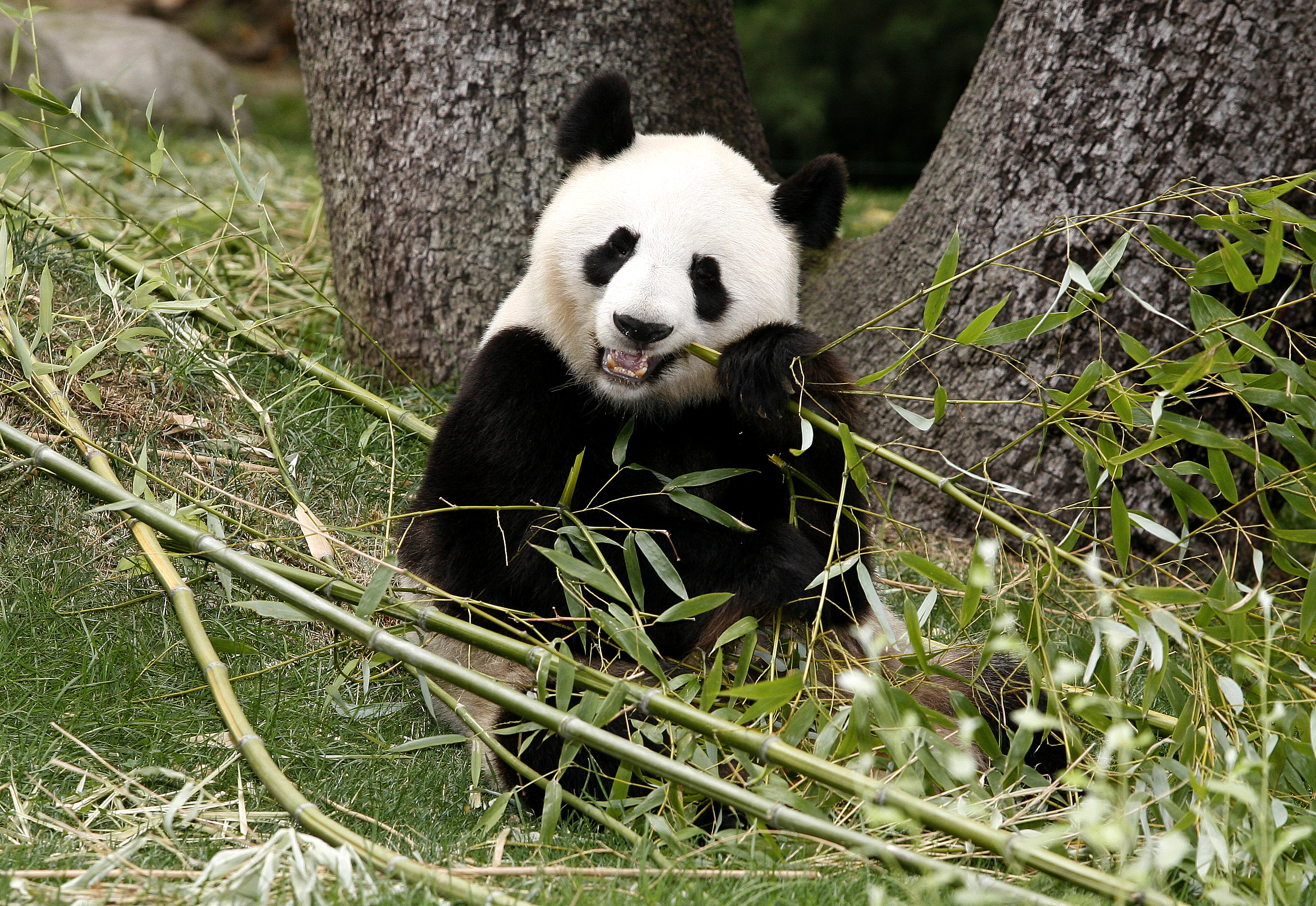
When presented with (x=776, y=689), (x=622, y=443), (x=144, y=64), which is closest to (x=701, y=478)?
(x=622, y=443)

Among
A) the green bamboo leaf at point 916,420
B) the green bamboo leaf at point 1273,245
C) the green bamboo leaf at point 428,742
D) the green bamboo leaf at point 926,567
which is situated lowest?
the green bamboo leaf at point 428,742

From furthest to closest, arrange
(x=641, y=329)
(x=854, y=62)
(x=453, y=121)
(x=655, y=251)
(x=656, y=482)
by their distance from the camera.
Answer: (x=854, y=62)
(x=453, y=121)
(x=656, y=482)
(x=655, y=251)
(x=641, y=329)

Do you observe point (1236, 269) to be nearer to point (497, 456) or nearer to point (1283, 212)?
point (1283, 212)

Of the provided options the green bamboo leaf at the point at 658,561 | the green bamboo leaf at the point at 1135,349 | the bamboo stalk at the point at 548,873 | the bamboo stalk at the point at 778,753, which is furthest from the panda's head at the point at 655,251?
the bamboo stalk at the point at 548,873

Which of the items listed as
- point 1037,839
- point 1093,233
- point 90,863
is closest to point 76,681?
point 90,863

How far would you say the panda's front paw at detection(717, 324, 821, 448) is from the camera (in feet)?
7.13

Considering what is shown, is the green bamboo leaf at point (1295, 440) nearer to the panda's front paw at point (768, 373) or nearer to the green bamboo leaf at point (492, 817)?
the panda's front paw at point (768, 373)

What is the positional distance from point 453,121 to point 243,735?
2167 millimetres

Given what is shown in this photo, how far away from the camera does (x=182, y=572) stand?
2.65 meters

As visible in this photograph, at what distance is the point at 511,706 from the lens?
1.85 metres

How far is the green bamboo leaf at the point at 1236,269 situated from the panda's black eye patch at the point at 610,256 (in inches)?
44.3

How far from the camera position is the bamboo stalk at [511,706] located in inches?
61.1

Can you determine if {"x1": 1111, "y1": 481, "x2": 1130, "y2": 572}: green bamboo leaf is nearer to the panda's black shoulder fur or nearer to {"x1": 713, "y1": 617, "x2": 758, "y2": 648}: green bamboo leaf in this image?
the panda's black shoulder fur

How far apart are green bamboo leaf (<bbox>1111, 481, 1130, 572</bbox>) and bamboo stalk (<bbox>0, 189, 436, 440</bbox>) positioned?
1.88 meters
